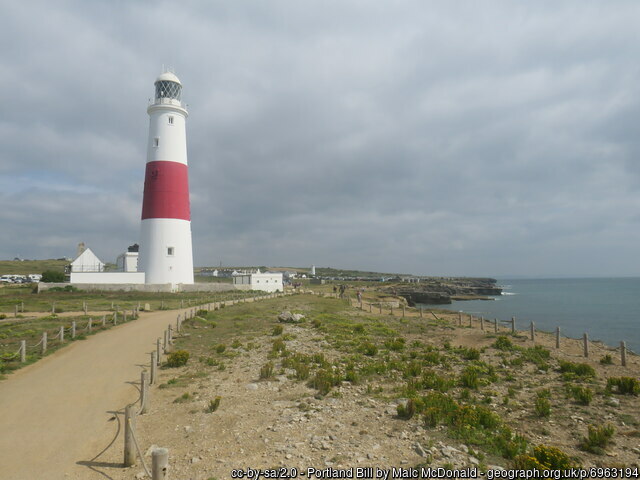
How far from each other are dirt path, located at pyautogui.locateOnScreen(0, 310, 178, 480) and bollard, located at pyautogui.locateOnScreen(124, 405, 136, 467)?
305mm

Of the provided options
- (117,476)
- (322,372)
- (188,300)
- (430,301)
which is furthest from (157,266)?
(430,301)

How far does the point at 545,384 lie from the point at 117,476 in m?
12.9

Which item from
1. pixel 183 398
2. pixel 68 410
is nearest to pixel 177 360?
pixel 183 398

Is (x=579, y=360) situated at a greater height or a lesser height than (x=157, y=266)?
lesser

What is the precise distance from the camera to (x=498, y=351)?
61.5 ft

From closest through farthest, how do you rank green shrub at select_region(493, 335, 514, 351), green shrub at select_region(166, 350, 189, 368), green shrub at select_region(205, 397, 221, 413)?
green shrub at select_region(205, 397, 221, 413), green shrub at select_region(166, 350, 189, 368), green shrub at select_region(493, 335, 514, 351)

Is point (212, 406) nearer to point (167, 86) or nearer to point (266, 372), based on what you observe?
point (266, 372)

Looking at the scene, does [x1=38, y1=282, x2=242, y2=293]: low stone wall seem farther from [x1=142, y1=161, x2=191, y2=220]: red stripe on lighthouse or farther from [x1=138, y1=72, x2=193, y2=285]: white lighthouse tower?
[x1=142, y1=161, x2=191, y2=220]: red stripe on lighthouse

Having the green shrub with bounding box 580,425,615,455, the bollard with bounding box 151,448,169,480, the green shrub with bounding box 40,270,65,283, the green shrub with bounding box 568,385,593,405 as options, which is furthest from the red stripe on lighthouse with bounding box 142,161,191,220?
the green shrub with bounding box 580,425,615,455

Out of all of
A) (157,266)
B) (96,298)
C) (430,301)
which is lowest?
(430,301)

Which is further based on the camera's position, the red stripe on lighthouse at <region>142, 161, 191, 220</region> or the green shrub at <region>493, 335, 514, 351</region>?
the red stripe on lighthouse at <region>142, 161, 191, 220</region>

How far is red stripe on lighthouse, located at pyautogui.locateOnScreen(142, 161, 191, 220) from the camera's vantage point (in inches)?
1428

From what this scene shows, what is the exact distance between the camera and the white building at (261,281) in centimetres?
5166

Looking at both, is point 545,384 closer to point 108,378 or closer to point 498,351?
point 498,351
